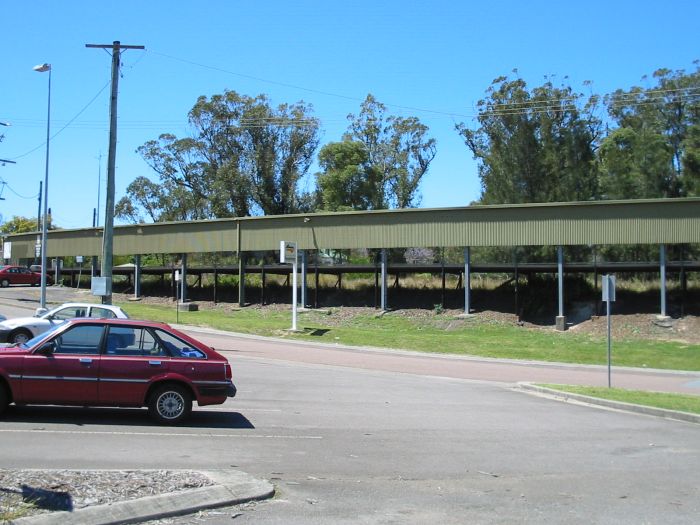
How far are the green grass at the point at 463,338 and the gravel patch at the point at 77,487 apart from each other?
22697 mm

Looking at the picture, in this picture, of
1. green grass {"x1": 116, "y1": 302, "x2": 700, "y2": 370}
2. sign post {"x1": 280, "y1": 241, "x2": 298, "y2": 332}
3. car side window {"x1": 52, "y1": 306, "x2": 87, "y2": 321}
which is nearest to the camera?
car side window {"x1": 52, "y1": 306, "x2": 87, "y2": 321}

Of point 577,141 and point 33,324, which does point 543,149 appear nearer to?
point 577,141

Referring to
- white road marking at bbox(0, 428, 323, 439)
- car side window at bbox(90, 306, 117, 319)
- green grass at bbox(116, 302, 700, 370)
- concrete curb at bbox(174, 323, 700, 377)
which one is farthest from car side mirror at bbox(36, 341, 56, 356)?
green grass at bbox(116, 302, 700, 370)

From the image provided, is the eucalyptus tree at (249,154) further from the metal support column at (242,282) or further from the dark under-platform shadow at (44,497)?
the dark under-platform shadow at (44,497)

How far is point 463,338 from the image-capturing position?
33094 mm

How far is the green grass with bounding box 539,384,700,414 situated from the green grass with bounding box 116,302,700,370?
388 inches

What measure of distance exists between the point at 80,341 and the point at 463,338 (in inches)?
970

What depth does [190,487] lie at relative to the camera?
265 inches

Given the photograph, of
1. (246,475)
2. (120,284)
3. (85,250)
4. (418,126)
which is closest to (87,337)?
(246,475)

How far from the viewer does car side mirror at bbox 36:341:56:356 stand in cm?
1029

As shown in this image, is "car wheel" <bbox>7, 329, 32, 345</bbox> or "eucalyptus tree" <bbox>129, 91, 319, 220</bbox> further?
"eucalyptus tree" <bbox>129, 91, 319, 220</bbox>

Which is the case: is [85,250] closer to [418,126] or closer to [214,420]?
[418,126]

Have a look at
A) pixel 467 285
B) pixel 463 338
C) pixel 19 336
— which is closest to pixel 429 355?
pixel 463 338

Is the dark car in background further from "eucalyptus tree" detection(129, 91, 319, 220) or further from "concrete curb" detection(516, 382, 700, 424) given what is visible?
"concrete curb" detection(516, 382, 700, 424)
